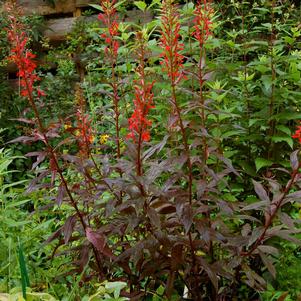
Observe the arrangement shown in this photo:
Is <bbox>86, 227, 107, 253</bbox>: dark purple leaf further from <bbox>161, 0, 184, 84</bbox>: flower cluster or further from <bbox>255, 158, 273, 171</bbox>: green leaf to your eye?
<bbox>255, 158, 273, 171</bbox>: green leaf

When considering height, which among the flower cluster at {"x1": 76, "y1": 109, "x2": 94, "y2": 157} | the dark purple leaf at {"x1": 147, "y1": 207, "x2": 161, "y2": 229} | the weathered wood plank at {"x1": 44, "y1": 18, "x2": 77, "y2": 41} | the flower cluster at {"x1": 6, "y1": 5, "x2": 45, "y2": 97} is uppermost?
the flower cluster at {"x1": 6, "y1": 5, "x2": 45, "y2": 97}

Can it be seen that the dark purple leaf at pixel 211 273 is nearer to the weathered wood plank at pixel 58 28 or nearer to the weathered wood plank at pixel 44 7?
the weathered wood plank at pixel 58 28

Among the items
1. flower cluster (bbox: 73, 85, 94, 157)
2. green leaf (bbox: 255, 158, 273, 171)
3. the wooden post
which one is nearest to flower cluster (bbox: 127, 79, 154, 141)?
flower cluster (bbox: 73, 85, 94, 157)

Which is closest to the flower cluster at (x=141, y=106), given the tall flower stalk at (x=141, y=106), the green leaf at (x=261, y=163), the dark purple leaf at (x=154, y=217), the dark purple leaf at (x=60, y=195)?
the tall flower stalk at (x=141, y=106)

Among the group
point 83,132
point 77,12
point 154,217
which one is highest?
point 83,132

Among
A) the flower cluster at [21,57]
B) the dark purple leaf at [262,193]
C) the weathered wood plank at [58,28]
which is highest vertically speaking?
the flower cluster at [21,57]

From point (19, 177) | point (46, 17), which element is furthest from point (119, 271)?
point (46, 17)

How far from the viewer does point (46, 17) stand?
24.0 ft

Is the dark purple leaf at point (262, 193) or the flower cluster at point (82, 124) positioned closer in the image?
the dark purple leaf at point (262, 193)

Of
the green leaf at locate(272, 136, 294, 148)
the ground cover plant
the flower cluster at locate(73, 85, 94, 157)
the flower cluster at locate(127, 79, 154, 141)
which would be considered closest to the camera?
the flower cluster at locate(127, 79, 154, 141)

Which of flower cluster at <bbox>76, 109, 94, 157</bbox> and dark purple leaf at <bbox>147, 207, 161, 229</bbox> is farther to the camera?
flower cluster at <bbox>76, 109, 94, 157</bbox>

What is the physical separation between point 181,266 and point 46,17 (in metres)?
5.52

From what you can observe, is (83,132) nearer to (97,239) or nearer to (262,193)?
(97,239)

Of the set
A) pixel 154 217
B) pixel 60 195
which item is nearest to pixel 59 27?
pixel 60 195
